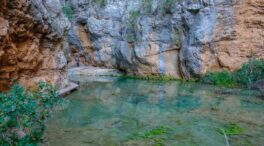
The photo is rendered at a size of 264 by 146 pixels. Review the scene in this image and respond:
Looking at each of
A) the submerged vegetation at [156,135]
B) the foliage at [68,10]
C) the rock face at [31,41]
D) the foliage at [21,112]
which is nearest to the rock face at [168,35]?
the foliage at [68,10]

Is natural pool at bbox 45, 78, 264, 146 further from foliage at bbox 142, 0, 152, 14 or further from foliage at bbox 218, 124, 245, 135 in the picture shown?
foliage at bbox 142, 0, 152, 14

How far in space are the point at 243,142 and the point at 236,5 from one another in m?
11.9

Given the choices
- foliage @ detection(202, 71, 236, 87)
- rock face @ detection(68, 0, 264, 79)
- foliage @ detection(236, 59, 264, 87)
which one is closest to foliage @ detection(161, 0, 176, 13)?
rock face @ detection(68, 0, 264, 79)

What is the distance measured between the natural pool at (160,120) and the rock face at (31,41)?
162cm

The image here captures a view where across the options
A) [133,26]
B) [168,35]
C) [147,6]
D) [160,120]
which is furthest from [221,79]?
[160,120]

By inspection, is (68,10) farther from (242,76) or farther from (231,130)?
(231,130)

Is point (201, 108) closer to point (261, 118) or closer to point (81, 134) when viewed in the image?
point (261, 118)

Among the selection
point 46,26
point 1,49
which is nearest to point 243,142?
point 1,49

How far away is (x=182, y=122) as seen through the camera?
7.96 m

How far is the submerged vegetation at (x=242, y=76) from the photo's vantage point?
48.4ft

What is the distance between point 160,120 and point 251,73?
8.57 meters

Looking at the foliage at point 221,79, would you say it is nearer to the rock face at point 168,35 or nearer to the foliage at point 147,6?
the rock face at point 168,35

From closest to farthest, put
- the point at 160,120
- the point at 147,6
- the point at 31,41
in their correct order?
the point at 160,120 → the point at 31,41 → the point at 147,6

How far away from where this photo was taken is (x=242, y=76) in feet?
49.9
